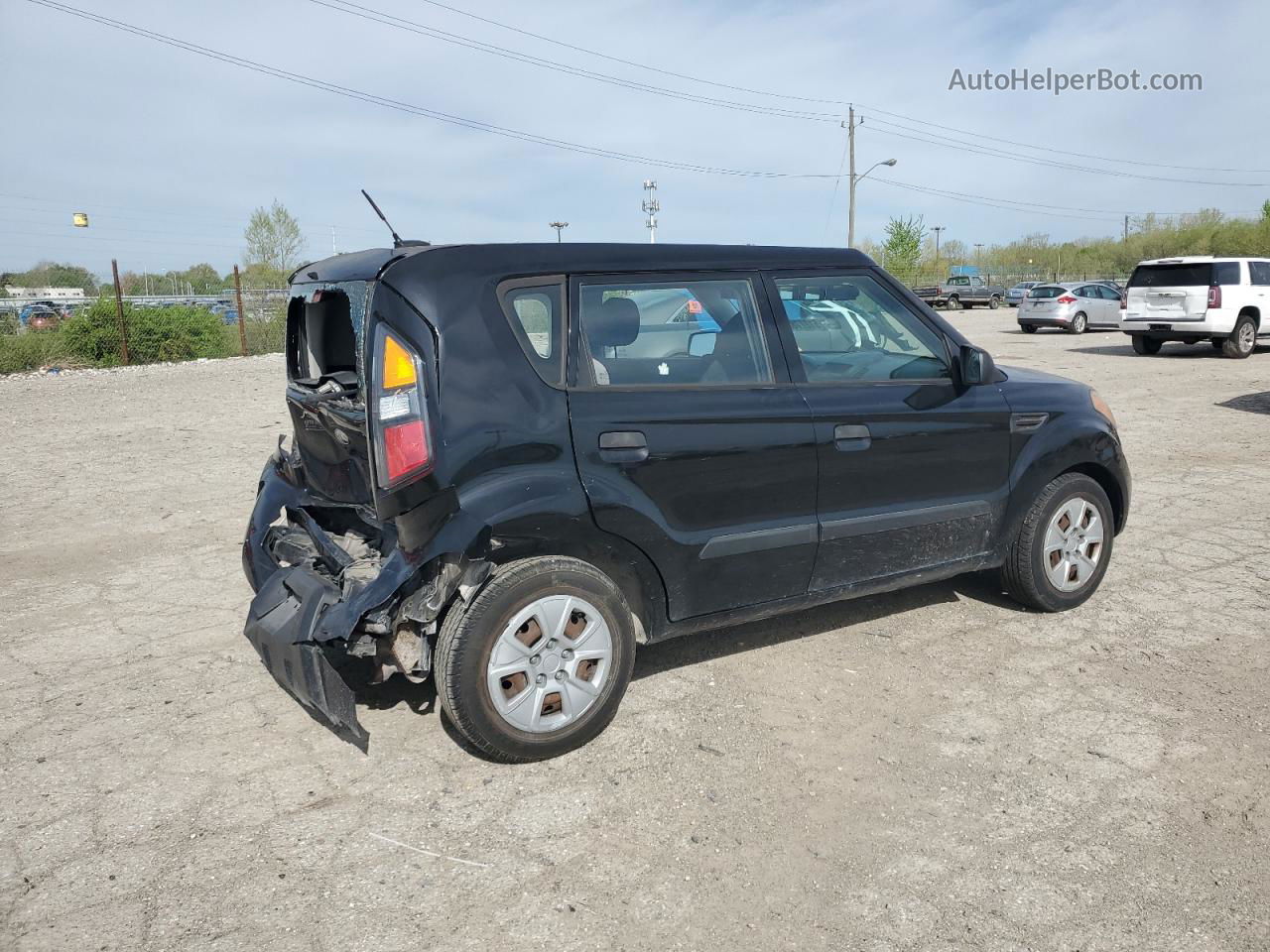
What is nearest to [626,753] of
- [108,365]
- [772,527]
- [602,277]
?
[772,527]

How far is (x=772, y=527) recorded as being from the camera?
3.77m

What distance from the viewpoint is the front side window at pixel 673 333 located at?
3521 millimetres

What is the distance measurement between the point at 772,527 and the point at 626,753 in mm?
1010

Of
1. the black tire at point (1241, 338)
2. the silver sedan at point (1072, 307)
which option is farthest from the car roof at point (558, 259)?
the silver sedan at point (1072, 307)

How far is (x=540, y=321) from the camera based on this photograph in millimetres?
3400

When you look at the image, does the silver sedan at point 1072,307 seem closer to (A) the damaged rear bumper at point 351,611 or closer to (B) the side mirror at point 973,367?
(B) the side mirror at point 973,367


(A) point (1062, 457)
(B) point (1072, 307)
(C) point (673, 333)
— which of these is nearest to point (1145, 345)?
(B) point (1072, 307)

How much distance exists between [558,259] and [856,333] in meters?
1.40

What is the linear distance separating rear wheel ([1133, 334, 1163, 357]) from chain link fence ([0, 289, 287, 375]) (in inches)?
Answer: 631

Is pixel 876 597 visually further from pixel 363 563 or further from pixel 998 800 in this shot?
pixel 363 563

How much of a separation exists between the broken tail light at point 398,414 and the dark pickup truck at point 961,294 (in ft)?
153

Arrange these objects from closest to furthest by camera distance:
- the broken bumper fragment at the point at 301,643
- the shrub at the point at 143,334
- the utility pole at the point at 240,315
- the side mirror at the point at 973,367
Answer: the broken bumper fragment at the point at 301,643
the side mirror at the point at 973,367
the shrub at the point at 143,334
the utility pole at the point at 240,315

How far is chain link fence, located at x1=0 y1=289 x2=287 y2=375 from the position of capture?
18.0 m

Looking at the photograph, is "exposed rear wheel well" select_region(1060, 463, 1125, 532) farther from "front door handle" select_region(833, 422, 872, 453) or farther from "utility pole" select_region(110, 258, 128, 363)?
"utility pole" select_region(110, 258, 128, 363)
